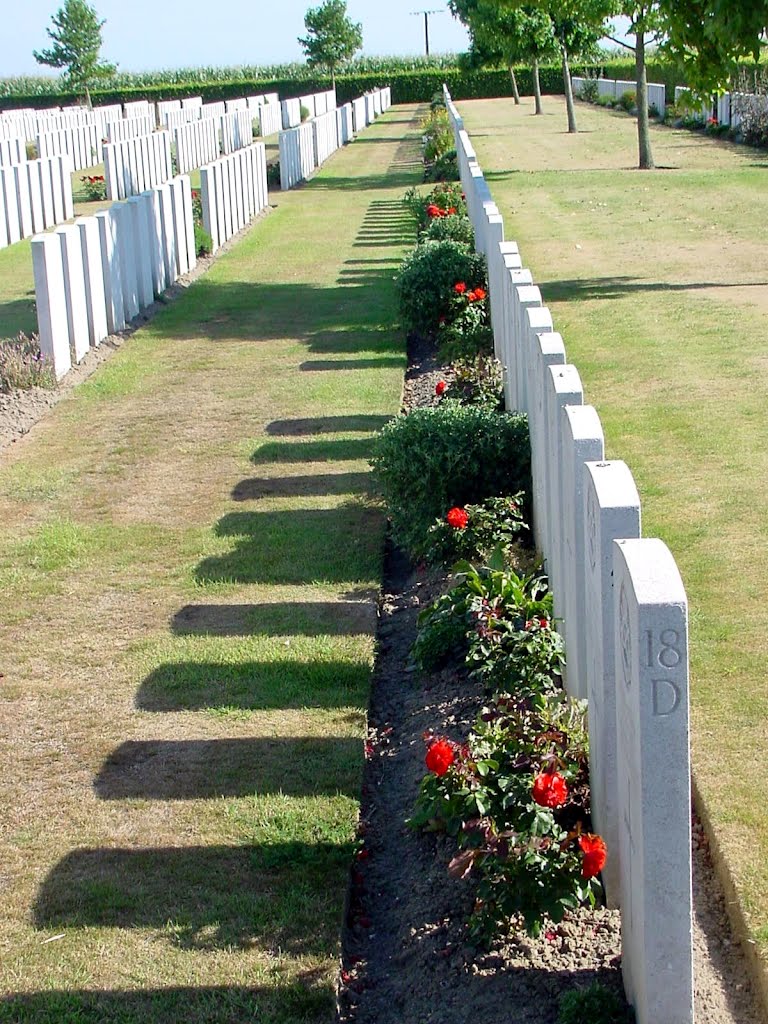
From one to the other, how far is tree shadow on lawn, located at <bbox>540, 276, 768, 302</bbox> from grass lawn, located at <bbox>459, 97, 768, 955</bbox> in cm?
2

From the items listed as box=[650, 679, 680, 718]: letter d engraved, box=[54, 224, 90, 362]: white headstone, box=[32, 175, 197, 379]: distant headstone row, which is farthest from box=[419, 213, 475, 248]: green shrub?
box=[650, 679, 680, 718]: letter d engraved

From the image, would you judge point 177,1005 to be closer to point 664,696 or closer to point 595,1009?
point 595,1009

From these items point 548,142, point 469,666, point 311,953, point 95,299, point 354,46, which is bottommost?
point 311,953

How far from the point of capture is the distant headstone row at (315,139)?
28.0 metres

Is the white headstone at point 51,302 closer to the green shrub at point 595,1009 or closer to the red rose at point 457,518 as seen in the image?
the red rose at point 457,518

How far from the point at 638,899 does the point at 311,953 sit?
3.36 ft

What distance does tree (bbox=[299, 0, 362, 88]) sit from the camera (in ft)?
226

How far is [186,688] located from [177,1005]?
196 cm

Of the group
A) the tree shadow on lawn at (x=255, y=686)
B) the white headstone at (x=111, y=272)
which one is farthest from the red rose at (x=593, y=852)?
the white headstone at (x=111, y=272)

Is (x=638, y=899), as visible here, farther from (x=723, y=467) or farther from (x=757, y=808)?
(x=723, y=467)

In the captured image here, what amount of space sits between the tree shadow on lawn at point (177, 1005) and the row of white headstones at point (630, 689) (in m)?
0.78

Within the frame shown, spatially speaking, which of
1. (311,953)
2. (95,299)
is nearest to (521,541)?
(311,953)

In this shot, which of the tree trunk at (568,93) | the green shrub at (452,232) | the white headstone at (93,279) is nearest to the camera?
the white headstone at (93,279)

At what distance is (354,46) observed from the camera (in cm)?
7119
